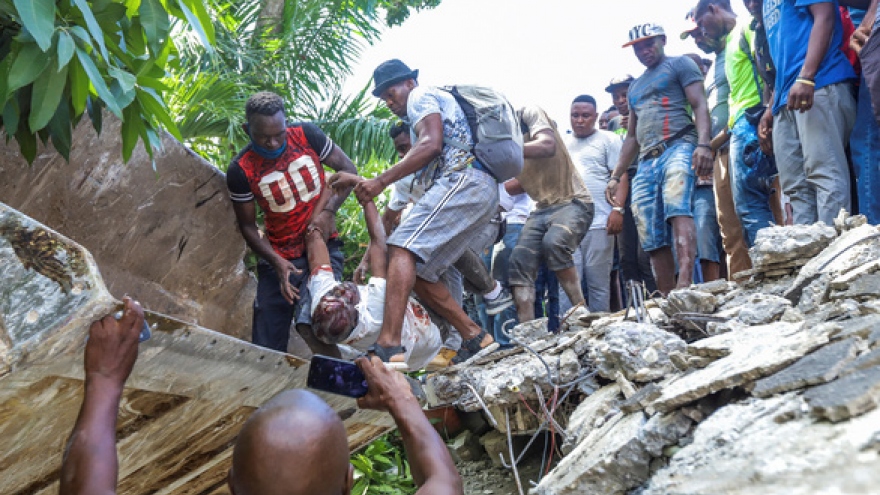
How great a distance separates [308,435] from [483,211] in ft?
8.72

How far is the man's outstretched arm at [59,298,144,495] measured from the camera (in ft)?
5.24

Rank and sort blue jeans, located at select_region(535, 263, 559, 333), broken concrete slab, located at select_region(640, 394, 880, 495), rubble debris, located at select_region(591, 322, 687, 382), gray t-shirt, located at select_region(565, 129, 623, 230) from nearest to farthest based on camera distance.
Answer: broken concrete slab, located at select_region(640, 394, 880, 495)
rubble debris, located at select_region(591, 322, 687, 382)
blue jeans, located at select_region(535, 263, 559, 333)
gray t-shirt, located at select_region(565, 129, 623, 230)

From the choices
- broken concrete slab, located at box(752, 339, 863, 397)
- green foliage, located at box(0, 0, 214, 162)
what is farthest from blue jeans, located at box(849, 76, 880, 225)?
green foliage, located at box(0, 0, 214, 162)

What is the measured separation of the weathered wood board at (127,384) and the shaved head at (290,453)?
480mm

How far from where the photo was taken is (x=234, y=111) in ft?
23.7

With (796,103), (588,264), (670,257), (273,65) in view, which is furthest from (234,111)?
(796,103)

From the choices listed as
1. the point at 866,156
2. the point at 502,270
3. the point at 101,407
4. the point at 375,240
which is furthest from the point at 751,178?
the point at 101,407

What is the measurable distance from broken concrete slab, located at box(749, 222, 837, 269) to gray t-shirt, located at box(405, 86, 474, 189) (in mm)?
1470

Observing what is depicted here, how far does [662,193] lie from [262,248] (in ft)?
7.82

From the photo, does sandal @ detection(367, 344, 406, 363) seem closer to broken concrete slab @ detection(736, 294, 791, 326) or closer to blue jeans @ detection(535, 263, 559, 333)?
broken concrete slab @ detection(736, 294, 791, 326)

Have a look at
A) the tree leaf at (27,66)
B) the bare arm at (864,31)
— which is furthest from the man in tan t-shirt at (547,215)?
the tree leaf at (27,66)

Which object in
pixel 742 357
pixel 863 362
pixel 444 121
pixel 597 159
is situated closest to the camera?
pixel 863 362

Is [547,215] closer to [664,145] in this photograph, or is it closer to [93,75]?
[664,145]

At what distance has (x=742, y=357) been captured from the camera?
2.18 metres
